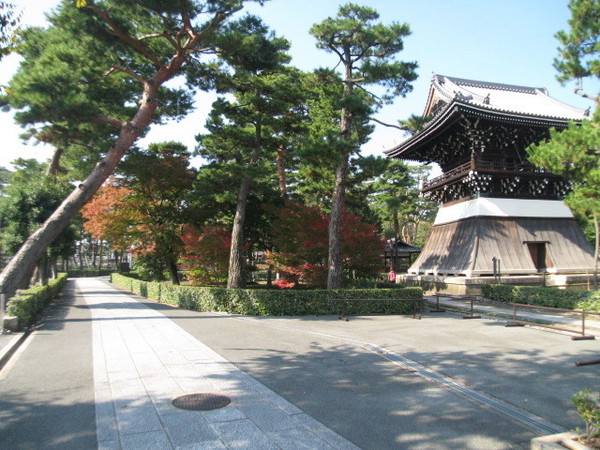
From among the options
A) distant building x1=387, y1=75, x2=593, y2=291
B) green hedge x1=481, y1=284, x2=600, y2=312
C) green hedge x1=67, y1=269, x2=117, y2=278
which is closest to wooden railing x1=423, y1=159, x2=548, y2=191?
distant building x1=387, y1=75, x2=593, y2=291

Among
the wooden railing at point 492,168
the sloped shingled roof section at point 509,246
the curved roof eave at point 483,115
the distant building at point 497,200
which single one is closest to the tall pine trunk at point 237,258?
the curved roof eave at point 483,115

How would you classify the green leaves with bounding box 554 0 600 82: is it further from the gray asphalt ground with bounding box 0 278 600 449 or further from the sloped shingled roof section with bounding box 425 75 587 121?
the sloped shingled roof section with bounding box 425 75 587 121

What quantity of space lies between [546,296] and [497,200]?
8.47m

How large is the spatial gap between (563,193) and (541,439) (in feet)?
81.7

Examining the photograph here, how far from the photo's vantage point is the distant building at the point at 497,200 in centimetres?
2111

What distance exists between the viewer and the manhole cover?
5.29 metres

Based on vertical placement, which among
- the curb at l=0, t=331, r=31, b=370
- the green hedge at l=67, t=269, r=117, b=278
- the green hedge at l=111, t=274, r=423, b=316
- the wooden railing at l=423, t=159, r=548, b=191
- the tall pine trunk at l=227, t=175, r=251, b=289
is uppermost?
the wooden railing at l=423, t=159, r=548, b=191

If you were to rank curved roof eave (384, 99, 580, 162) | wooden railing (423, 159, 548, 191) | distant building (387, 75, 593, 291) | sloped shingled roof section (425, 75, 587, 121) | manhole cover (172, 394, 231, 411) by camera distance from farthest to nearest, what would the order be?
1. sloped shingled roof section (425, 75, 587, 121)
2. wooden railing (423, 159, 548, 191)
3. distant building (387, 75, 593, 291)
4. curved roof eave (384, 99, 580, 162)
5. manhole cover (172, 394, 231, 411)

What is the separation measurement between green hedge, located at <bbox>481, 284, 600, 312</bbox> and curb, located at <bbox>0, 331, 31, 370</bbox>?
17484mm

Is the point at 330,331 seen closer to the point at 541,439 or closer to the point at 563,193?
the point at 541,439

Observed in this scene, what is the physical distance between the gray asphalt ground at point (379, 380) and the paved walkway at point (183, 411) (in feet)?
0.78

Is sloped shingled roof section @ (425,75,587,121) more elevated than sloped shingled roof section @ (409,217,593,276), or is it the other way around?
sloped shingled roof section @ (425,75,587,121)

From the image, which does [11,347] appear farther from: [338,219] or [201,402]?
[338,219]

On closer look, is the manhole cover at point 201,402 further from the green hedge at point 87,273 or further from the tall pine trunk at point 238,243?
the green hedge at point 87,273
